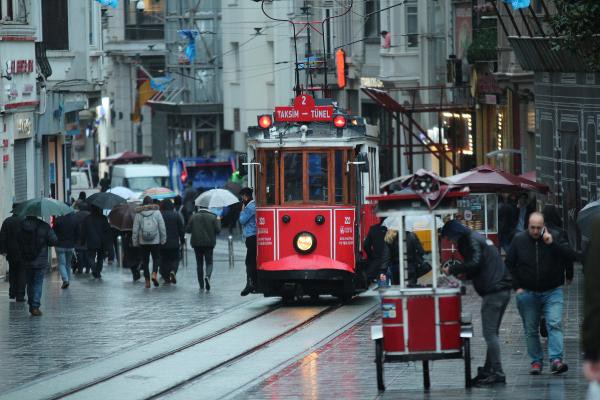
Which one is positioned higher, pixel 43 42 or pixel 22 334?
pixel 43 42

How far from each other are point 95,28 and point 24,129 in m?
8.75

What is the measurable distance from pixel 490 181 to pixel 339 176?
263 inches

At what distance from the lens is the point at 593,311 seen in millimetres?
6914

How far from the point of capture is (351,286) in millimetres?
24781

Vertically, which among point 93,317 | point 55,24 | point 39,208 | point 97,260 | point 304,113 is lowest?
point 93,317

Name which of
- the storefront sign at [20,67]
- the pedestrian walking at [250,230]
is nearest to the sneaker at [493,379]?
the pedestrian walking at [250,230]

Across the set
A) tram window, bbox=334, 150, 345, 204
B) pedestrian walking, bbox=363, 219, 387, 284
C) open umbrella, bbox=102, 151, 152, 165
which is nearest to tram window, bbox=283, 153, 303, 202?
tram window, bbox=334, 150, 345, 204

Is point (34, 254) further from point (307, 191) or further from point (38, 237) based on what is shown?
point (307, 191)

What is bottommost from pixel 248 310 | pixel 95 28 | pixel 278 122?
pixel 248 310

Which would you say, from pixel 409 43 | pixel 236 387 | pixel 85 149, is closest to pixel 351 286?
pixel 236 387

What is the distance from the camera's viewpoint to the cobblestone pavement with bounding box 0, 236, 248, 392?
18.6 metres

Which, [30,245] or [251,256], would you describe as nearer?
[30,245]

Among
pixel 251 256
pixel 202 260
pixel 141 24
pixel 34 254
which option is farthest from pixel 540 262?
pixel 141 24

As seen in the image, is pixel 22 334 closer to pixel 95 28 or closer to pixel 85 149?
pixel 95 28
